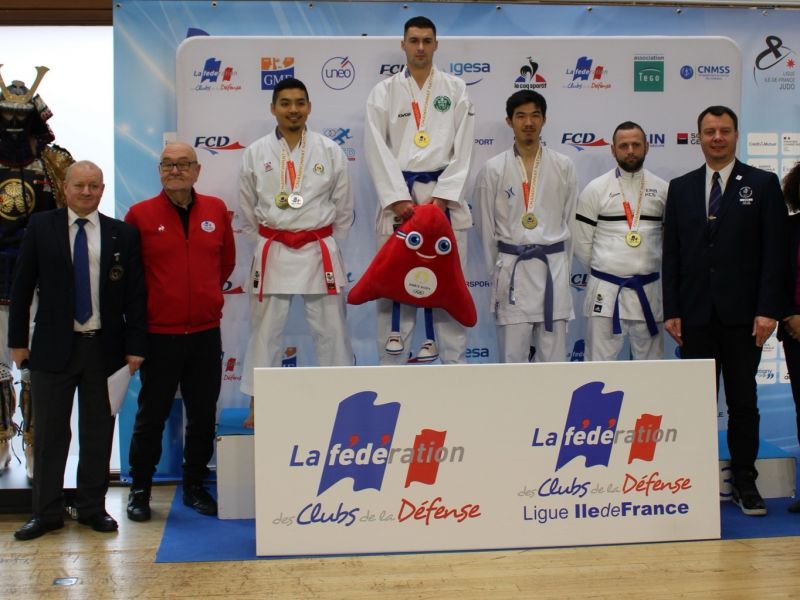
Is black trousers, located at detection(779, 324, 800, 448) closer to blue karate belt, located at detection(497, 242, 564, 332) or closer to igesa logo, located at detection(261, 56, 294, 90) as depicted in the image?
blue karate belt, located at detection(497, 242, 564, 332)

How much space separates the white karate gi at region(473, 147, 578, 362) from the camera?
435cm

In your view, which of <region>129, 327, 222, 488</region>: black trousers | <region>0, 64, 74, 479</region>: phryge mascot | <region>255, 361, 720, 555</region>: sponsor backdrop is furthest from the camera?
<region>0, 64, 74, 479</region>: phryge mascot

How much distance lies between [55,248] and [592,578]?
2.44 m

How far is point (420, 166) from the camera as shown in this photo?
4277mm

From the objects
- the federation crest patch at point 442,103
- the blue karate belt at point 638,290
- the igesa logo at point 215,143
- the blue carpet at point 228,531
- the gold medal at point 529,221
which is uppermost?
the federation crest patch at point 442,103

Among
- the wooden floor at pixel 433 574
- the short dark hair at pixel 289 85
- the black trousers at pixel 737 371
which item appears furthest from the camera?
the short dark hair at pixel 289 85

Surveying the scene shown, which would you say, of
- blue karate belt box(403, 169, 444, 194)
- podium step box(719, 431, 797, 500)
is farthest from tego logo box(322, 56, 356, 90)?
podium step box(719, 431, 797, 500)

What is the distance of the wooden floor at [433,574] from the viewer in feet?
10.0

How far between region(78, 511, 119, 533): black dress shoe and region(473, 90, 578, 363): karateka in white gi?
1991 mm

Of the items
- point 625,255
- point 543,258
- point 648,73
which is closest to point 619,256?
point 625,255

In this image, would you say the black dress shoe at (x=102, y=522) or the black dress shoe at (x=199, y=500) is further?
the black dress shoe at (x=199, y=500)

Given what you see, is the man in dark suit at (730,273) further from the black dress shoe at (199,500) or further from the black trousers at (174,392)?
the black dress shoe at (199,500)

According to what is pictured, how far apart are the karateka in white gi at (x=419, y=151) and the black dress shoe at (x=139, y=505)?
1269mm

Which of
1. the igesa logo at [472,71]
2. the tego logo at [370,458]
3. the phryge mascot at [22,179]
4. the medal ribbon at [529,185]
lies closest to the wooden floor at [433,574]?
the tego logo at [370,458]
